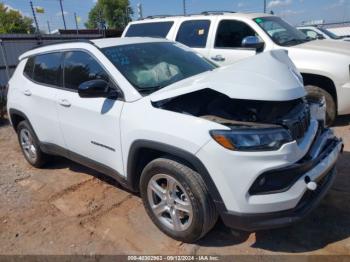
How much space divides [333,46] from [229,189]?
4538 mm

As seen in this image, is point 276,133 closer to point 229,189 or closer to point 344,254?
point 229,189

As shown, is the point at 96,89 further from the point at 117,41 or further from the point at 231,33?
the point at 231,33

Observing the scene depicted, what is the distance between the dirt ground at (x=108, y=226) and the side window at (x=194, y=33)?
11.8 feet

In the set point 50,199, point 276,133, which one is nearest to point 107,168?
point 50,199

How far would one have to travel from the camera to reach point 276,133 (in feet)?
8.26

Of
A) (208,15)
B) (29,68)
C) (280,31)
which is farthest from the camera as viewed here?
(208,15)

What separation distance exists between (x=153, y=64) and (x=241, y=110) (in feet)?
3.97

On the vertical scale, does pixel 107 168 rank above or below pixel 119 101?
below

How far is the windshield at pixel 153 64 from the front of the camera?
11.0ft

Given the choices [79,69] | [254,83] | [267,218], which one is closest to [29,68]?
[79,69]

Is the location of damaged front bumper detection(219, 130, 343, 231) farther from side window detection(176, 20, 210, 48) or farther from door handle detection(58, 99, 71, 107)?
side window detection(176, 20, 210, 48)

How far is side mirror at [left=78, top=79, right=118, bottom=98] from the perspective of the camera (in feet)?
10.4

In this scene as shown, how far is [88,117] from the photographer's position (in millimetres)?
3510

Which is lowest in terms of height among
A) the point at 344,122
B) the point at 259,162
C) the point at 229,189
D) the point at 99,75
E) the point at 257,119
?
the point at 344,122
